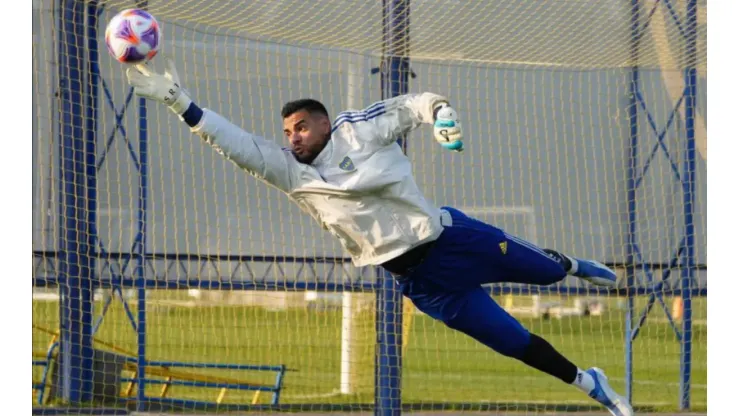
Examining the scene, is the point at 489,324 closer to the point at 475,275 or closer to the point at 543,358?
the point at 475,275

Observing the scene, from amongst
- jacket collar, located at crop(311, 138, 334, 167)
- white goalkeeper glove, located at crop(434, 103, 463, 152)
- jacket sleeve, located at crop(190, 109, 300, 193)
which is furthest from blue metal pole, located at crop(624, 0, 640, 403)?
white goalkeeper glove, located at crop(434, 103, 463, 152)

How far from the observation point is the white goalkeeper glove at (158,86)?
588cm

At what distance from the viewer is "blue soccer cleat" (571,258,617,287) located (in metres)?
7.29

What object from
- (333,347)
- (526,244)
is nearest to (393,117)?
(526,244)

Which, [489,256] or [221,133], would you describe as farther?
[489,256]

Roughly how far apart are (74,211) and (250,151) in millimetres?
4140

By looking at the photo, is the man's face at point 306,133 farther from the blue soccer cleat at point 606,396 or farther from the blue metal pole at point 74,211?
the blue metal pole at point 74,211

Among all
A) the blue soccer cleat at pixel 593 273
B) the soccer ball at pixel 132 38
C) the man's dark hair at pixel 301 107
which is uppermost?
the soccer ball at pixel 132 38

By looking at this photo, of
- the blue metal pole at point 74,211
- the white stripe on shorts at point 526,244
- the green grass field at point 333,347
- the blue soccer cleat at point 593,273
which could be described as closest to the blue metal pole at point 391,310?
the green grass field at point 333,347

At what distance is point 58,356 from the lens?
10195 millimetres

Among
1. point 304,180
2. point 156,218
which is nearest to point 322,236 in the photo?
point 156,218

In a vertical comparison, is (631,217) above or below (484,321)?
above

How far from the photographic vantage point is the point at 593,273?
24.1 feet

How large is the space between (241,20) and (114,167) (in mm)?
2429
